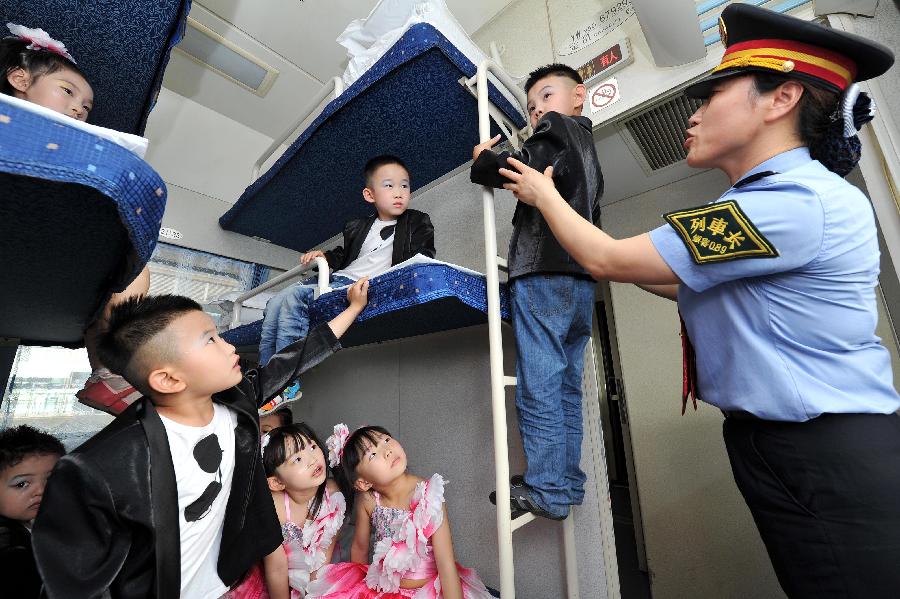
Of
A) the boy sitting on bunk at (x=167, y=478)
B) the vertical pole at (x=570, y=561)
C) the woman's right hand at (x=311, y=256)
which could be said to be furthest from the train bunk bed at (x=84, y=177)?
the vertical pole at (x=570, y=561)

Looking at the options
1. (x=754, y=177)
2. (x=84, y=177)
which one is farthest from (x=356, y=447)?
(x=754, y=177)

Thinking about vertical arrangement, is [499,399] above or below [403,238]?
below

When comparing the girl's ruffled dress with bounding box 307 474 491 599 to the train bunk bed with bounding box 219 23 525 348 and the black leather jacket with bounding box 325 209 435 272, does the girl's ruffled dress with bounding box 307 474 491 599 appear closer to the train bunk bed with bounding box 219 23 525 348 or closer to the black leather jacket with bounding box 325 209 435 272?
the train bunk bed with bounding box 219 23 525 348

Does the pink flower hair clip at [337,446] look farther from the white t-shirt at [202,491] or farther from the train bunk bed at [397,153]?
the white t-shirt at [202,491]

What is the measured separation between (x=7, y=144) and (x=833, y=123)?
42.6 inches

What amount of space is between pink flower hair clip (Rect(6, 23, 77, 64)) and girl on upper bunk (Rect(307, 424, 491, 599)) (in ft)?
3.99

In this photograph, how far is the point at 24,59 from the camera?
2.32 feet

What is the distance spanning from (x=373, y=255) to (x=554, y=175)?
750 millimetres

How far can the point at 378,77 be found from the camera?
3.71 ft

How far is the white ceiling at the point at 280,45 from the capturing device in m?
1.88

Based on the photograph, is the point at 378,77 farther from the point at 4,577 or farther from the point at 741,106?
the point at 4,577

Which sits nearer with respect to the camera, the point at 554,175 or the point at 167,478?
the point at 167,478

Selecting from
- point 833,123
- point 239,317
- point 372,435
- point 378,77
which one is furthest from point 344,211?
point 833,123

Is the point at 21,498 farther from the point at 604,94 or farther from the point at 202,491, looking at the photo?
the point at 604,94
